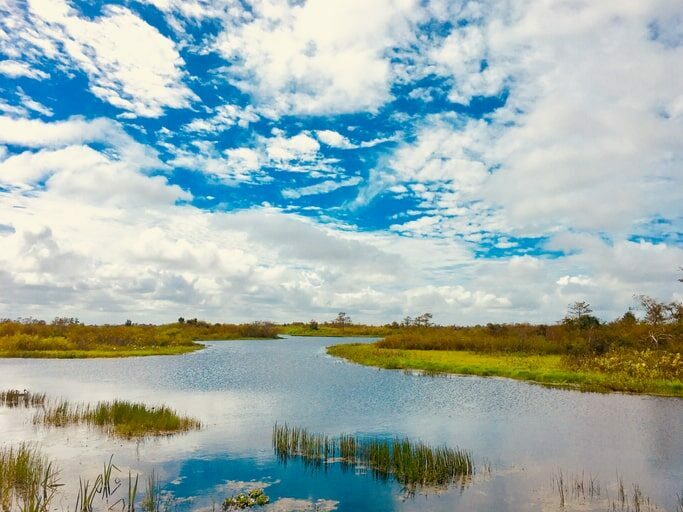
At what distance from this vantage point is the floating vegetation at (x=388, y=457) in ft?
61.3

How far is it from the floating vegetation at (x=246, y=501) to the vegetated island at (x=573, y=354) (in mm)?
32835

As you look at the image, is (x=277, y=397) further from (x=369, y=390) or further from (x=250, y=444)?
(x=250, y=444)

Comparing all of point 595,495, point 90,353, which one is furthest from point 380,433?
point 90,353

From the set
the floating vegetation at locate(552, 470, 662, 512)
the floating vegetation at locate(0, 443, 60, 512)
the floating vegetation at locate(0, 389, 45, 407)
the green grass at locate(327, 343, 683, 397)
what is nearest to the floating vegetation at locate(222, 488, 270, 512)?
the floating vegetation at locate(0, 443, 60, 512)

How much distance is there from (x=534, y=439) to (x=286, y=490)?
1407cm

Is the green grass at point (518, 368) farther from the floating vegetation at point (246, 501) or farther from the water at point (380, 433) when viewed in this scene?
the floating vegetation at point (246, 501)

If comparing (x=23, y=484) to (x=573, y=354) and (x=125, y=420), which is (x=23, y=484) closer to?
(x=125, y=420)

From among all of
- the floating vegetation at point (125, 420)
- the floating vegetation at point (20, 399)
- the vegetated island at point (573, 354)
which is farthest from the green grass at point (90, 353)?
the floating vegetation at point (125, 420)

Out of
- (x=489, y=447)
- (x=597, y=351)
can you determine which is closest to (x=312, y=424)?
(x=489, y=447)

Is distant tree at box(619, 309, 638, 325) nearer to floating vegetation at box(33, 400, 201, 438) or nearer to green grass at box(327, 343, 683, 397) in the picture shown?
green grass at box(327, 343, 683, 397)

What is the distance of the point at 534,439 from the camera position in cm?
2509

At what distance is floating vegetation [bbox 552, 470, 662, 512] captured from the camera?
1602 centimetres

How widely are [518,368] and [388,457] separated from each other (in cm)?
3630

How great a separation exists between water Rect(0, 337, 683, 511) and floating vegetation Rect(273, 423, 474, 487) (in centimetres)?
69
